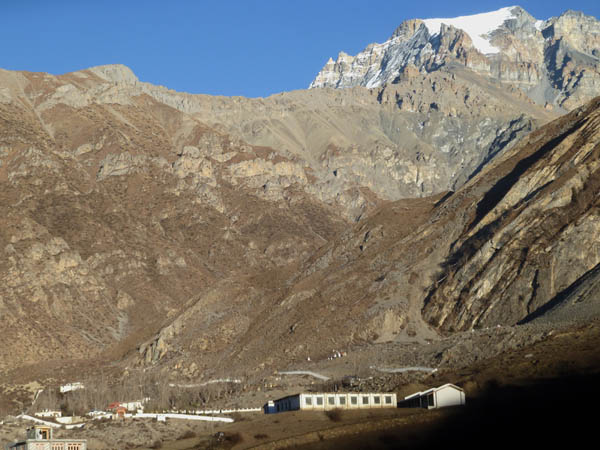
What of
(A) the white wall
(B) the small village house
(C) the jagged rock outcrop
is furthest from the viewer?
(C) the jagged rock outcrop

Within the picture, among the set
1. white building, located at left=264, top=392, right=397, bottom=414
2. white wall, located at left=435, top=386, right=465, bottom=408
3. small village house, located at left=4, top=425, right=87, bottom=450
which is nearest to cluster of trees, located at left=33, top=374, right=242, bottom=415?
white building, located at left=264, top=392, right=397, bottom=414

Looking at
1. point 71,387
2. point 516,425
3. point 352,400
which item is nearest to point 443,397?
point 352,400

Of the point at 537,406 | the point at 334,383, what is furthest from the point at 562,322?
the point at 537,406

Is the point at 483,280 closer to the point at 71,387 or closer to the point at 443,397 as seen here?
the point at 443,397

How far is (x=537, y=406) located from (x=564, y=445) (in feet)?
50.0

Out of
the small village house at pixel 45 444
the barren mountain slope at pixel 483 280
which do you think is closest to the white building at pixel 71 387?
the barren mountain slope at pixel 483 280

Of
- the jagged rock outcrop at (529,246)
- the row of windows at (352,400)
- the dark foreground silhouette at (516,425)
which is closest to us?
the dark foreground silhouette at (516,425)

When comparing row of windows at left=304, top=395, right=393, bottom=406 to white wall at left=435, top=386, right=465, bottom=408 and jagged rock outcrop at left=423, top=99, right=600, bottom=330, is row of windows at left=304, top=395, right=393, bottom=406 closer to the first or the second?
white wall at left=435, top=386, right=465, bottom=408

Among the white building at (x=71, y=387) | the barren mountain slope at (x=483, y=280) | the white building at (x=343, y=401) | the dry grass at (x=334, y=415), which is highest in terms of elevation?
the barren mountain slope at (x=483, y=280)

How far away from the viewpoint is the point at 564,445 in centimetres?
8794

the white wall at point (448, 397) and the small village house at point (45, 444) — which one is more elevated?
the white wall at point (448, 397)

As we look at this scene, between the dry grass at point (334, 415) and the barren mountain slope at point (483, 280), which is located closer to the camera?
the dry grass at point (334, 415)

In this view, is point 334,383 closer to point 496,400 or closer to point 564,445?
point 496,400

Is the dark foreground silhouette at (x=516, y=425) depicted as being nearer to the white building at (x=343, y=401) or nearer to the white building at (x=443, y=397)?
the white building at (x=443, y=397)
